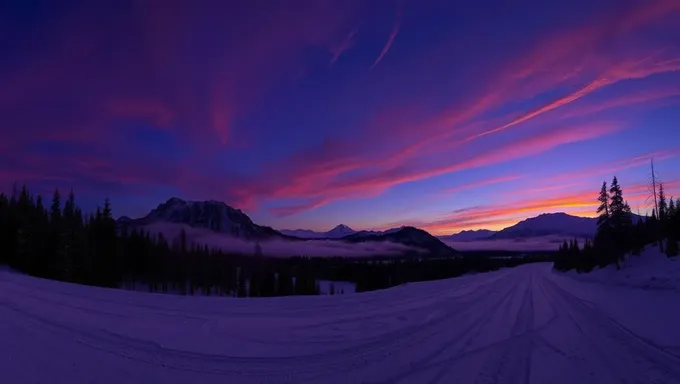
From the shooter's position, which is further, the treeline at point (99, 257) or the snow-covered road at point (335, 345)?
the treeline at point (99, 257)

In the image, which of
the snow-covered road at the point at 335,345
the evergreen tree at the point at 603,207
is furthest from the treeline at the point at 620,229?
the snow-covered road at the point at 335,345

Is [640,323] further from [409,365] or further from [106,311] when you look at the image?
[106,311]

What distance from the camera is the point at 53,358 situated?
31.3 ft

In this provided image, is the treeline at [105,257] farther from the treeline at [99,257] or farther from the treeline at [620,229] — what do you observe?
the treeline at [620,229]

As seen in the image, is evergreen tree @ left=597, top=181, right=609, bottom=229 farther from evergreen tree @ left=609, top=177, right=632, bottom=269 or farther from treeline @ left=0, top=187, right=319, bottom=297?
treeline @ left=0, top=187, right=319, bottom=297

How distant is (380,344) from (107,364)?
681 cm

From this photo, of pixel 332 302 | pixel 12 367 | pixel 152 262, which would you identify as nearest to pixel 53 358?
pixel 12 367

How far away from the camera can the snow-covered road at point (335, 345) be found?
27.5 feet

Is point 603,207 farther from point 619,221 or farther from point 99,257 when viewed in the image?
point 99,257

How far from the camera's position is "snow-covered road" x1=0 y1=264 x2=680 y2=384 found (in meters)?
8.38

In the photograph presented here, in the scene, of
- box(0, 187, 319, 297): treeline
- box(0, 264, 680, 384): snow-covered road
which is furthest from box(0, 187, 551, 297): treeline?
box(0, 264, 680, 384): snow-covered road

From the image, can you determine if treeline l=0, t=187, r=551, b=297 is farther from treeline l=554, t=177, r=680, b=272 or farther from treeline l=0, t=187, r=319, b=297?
treeline l=554, t=177, r=680, b=272

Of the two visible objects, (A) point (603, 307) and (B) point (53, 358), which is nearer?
(B) point (53, 358)

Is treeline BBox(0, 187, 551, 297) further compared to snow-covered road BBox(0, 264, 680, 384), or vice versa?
treeline BBox(0, 187, 551, 297)
